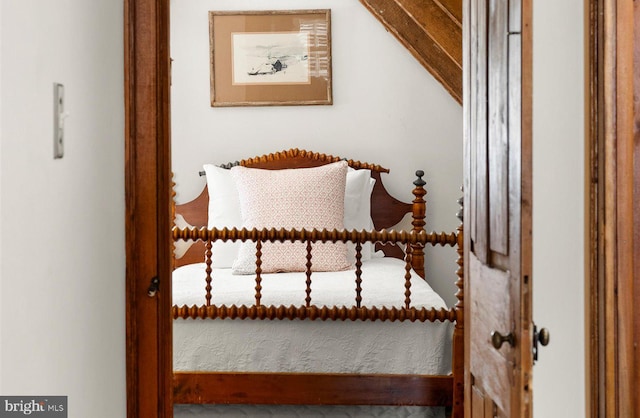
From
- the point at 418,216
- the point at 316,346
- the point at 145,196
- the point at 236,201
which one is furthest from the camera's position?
the point at 418,216

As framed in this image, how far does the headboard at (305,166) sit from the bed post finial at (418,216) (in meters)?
0.02

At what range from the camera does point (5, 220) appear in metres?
1.16

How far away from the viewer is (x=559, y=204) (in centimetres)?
185

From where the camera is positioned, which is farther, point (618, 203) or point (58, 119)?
point (618, 203)

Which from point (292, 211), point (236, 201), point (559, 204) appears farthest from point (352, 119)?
point (559, 204)

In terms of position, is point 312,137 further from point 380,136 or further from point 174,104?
point 174,104

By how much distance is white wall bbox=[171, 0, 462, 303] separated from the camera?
14.0 feet

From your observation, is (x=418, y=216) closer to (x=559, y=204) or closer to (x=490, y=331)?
(x=559, y=204)

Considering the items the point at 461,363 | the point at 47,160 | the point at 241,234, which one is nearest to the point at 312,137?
the point at 241,234

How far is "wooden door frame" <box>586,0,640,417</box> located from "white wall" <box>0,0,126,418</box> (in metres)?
1.12

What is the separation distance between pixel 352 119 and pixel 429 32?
860 mm

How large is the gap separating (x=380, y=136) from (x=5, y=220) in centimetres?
327

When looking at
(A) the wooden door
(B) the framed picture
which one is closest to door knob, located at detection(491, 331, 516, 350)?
(A) the wooden door

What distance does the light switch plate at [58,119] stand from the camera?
53.7 inches
